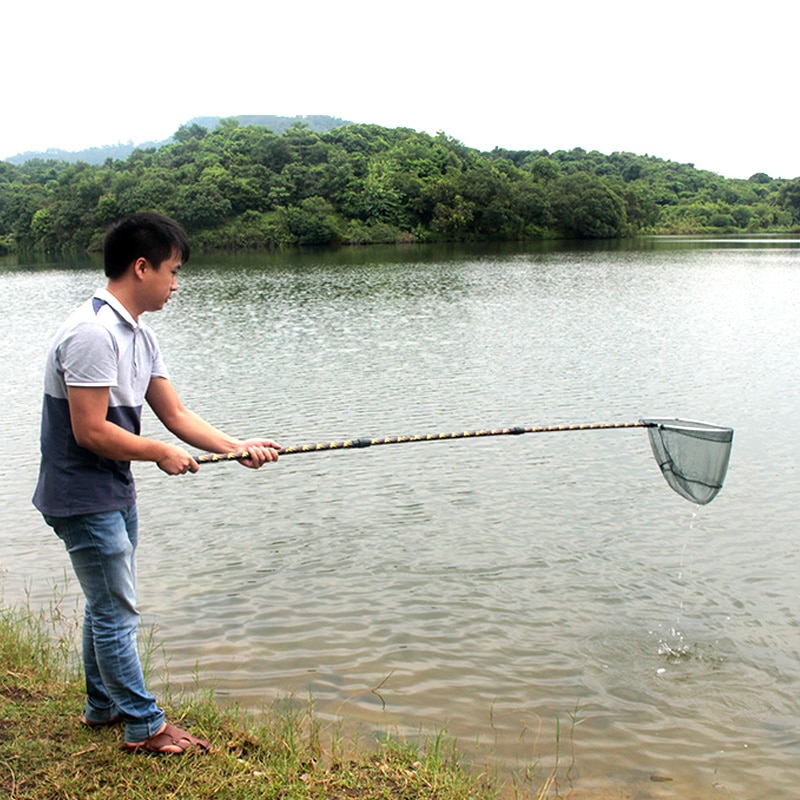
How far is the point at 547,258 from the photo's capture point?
199ft

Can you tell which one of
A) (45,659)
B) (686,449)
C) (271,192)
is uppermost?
(271,192)

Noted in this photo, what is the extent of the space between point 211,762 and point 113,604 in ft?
3.12

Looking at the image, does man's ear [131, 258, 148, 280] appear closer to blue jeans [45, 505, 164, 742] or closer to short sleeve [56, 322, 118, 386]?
short sleeve [56, 322, 118, 386]

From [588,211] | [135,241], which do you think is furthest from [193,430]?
[588,211]

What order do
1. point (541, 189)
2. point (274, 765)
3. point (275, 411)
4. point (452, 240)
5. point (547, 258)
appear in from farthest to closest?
point (541, 189), point (452, 240), point (547, 258), point (275, 411), point (274, 765)

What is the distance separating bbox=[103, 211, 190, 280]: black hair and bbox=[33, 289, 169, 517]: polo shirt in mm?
195

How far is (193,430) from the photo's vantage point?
4.54 meters

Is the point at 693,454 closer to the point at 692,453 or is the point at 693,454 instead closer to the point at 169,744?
the point at 692,453

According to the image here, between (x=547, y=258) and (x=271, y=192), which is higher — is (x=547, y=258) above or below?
below

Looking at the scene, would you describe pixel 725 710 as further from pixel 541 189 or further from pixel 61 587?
pixel 541 189

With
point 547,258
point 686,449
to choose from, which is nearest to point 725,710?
point 686,449

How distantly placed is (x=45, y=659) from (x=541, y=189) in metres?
103

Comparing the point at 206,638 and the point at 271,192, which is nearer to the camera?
the point at 206,638

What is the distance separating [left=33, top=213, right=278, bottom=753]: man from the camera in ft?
12.0
